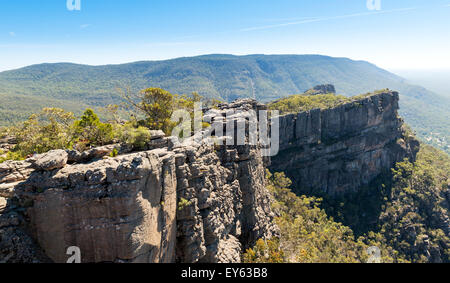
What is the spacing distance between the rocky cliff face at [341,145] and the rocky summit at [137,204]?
43.5 meters

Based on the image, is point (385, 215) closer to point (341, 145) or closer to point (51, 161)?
point (341, 145)

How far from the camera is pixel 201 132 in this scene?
87.5ft

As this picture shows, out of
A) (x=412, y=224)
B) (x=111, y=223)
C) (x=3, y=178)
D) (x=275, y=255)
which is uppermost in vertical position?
(x=3, y=178)

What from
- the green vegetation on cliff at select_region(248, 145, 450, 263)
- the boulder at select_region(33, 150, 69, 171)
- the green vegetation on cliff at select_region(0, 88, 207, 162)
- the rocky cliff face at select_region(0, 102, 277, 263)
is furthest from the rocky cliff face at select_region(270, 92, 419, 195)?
the boulder at select_region(33, 150, 69, 171)

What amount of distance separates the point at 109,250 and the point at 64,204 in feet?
13.2

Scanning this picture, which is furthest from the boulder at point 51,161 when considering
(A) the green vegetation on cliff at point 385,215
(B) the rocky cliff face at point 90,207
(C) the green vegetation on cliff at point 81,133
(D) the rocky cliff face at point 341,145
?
(D) the rocky cliff face at point 341,145

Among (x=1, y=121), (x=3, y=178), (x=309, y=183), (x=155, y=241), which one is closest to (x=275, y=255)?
(x=155, y=241)

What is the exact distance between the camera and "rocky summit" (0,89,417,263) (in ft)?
47.5

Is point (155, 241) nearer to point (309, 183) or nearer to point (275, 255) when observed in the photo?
point (275, 255)

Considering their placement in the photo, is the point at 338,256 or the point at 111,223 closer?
the point at 111,223

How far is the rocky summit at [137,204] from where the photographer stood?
47.5 ft

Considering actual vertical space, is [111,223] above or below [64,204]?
below

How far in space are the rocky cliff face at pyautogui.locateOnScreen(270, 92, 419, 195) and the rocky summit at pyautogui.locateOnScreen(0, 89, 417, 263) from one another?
43.5 metres

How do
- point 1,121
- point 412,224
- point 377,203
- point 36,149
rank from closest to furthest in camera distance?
point 36,149, point 412,224, point 377,203, point 1,121
